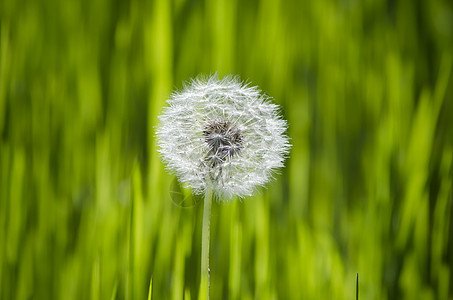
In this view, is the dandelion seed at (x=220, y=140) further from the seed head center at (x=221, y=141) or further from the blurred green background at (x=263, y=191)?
the blurred green background at (x=263, y=191)

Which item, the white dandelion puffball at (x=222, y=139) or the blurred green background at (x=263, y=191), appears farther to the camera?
the blurred green background at (x=263, y=191)

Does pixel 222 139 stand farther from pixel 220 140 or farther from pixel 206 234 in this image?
pixel 206 234

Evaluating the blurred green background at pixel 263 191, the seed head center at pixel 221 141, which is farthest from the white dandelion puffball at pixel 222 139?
the blurred green background at pixel 263 191

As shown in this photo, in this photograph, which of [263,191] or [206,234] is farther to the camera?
[263,191]

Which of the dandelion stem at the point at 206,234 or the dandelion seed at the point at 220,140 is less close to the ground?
the dandelion seed at the point at 220,140

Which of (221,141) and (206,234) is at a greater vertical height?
(221,141)

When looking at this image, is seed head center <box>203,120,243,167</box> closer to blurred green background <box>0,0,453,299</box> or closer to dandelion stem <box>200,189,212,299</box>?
dandelion stem <box>200,189,212,299</box>

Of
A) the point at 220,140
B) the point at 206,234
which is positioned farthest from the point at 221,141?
the point at 206,234
